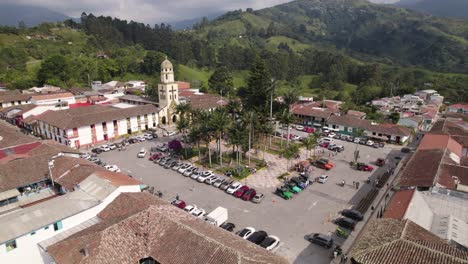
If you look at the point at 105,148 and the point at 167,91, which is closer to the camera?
the point at 105,148

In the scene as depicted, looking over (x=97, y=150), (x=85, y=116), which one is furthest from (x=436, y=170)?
(x=85, y=116)

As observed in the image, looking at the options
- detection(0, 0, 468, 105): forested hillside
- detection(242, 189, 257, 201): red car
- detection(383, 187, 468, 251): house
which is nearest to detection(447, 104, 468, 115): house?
detection(0, 0, 468, 105): forested hillside

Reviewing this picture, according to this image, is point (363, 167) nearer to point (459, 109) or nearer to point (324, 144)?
point (324, 144)

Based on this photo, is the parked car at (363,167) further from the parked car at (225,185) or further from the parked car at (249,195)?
the parked car at (225,185)

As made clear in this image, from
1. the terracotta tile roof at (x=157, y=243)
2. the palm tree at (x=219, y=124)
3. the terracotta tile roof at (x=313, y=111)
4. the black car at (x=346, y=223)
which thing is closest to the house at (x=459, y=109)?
the terracotta tile roof at (x=313, y=111)

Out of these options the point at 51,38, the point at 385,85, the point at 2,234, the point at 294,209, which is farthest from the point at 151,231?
the point at 51,38
